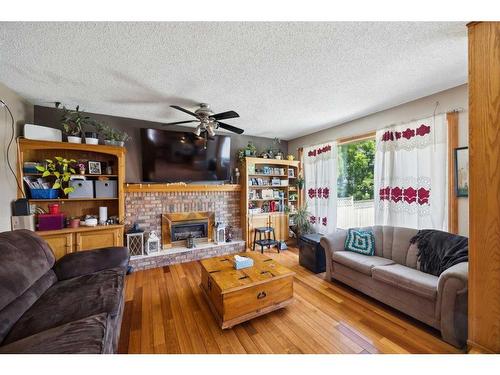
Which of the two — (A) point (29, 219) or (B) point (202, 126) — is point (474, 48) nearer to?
(B) point (202, 126)

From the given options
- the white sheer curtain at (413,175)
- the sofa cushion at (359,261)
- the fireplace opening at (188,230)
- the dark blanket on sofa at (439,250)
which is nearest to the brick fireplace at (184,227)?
the fireplace opening at (188,230)

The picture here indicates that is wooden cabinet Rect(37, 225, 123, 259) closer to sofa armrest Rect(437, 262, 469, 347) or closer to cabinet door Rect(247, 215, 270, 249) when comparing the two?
cabinet door Rect(247, 215, 270, 249)

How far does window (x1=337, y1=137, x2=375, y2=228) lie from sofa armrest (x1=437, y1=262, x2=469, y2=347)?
170cm

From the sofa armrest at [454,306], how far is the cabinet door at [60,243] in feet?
13.1

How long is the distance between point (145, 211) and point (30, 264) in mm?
1778

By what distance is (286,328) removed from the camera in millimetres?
1706

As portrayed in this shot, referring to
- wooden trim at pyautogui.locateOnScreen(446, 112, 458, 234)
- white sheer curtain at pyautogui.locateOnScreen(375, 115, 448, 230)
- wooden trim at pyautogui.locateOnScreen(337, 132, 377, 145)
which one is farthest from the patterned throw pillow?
wooden trim at pyautogui.locateOnScreen(337, 132, 377, 145)

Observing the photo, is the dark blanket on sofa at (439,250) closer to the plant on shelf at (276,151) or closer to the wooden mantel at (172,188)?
the plant on shelf at (276,151)

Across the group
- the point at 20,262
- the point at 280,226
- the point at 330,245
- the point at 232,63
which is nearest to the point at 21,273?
the point at 20,262

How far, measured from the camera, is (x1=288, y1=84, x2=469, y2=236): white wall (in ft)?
6.93

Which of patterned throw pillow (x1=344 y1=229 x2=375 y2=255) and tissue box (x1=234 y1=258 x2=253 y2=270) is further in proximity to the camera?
patterned throw pillow (x1=344 y1=229 x2=375 y2=255)

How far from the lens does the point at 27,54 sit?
1581 mm
